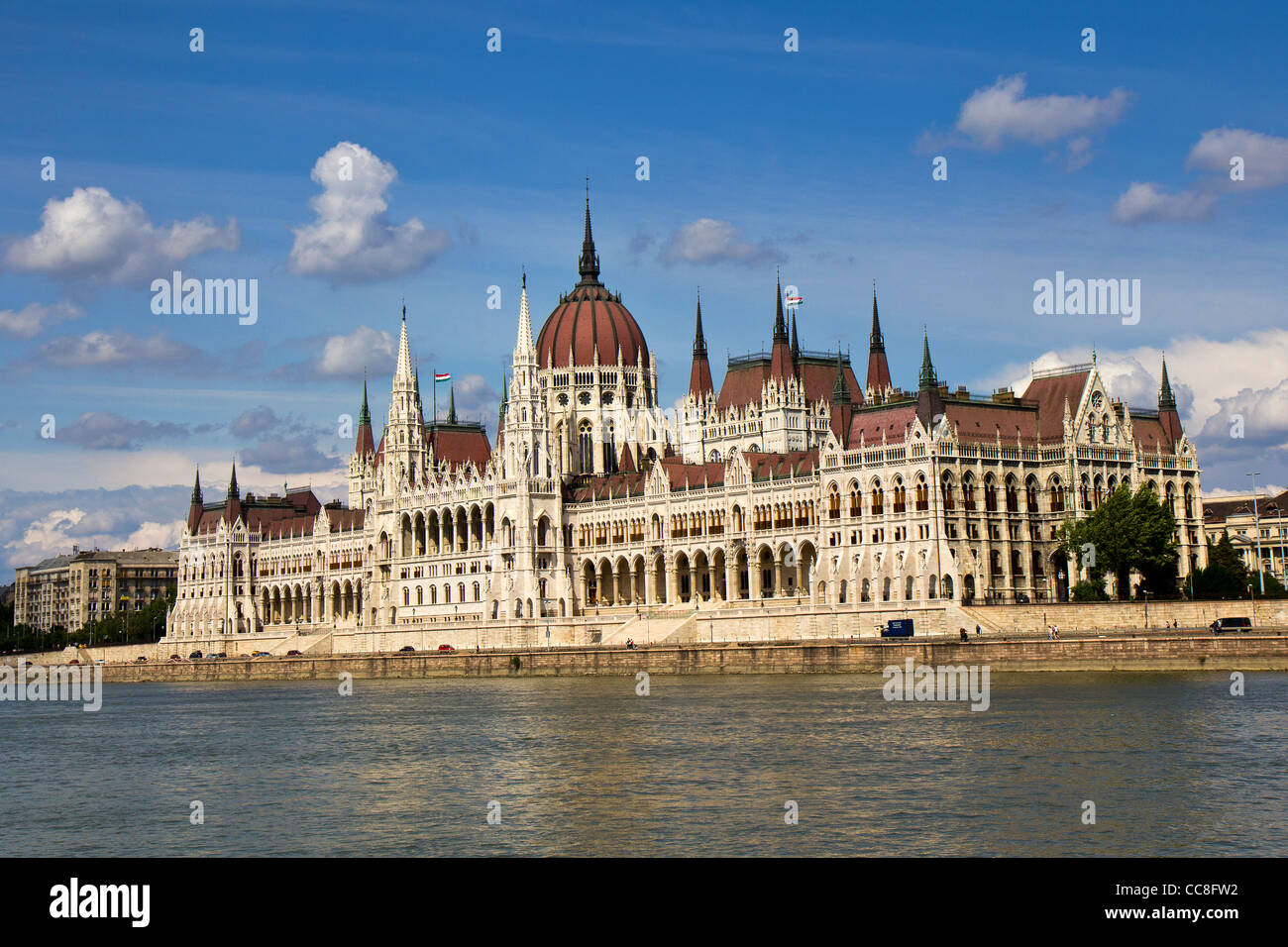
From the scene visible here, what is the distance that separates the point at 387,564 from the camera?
138 metres

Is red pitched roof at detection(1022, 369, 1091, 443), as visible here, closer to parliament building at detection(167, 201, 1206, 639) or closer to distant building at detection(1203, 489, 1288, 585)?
parliament building at detection(167, 201, 1206, 639)

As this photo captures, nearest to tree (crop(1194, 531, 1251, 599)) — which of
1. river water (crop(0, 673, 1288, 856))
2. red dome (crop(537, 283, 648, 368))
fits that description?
river water (crop(0, 673, 1288, 856))

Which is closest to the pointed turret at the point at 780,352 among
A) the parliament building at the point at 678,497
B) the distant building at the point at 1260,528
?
the parliament building at the point at 678,497

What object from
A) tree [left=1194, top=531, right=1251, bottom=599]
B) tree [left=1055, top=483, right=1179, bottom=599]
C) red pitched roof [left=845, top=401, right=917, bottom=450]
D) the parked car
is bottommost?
the parked car

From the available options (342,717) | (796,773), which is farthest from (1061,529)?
(796,773)

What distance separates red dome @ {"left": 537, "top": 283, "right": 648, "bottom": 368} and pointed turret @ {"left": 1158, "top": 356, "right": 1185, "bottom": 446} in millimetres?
50389

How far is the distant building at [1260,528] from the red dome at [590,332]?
182 ft

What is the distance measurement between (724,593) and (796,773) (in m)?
75.3

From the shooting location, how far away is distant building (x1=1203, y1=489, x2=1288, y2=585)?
138 m

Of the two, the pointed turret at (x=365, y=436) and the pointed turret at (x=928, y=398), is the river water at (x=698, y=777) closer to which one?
the pointed turret at (x=928, y=398)

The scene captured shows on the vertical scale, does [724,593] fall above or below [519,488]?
below

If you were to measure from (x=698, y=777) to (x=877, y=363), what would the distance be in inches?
3620
